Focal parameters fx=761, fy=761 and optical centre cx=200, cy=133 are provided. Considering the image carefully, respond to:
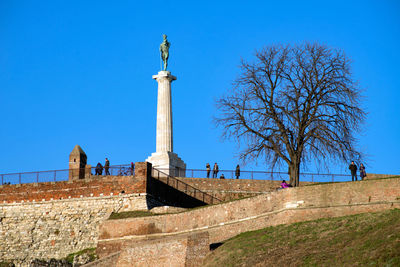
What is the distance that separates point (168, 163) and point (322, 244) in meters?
24.1

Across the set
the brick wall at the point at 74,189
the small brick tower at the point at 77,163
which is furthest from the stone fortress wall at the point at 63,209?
the small brick tower at the point at 77,163

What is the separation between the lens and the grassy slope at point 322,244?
30141mm

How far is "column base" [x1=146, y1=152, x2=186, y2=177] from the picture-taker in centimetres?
5644

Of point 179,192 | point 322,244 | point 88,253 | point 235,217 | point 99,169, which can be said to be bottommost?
point 88,253

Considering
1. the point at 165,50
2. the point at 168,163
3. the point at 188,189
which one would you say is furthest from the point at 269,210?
the point at 165,50

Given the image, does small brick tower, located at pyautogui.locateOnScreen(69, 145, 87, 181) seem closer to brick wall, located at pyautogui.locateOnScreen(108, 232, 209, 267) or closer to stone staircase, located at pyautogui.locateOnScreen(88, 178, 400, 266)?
stone staircase, located at pyautogui.locateOnScreen(88, 178, 400, 266)

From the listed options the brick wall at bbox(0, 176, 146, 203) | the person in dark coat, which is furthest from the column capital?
the brick wall at bbox(0, 176, 146, 203)

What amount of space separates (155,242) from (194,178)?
50.3 ft

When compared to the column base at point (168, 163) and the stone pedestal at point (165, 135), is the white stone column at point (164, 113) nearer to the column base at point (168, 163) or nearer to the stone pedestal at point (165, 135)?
the stone pedestal at point (165, 135)

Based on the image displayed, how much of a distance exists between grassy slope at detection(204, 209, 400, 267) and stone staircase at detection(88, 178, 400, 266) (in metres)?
0.85

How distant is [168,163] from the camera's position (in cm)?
5659

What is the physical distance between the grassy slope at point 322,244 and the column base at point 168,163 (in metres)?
16.8

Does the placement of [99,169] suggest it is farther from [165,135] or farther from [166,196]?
[165,135]

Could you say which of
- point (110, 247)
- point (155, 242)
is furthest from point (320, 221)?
point (110, 247)
